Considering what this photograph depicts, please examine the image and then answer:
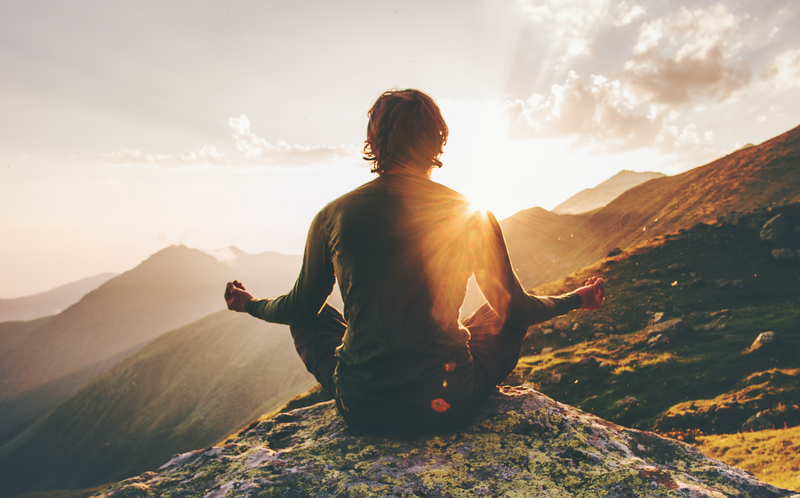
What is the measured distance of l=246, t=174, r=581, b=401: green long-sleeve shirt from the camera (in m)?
3.15

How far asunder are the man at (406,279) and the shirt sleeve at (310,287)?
0.01m

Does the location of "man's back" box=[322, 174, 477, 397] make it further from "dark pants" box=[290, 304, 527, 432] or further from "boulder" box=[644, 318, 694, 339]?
A: "boulder" box=[644, 318, 694, 339]

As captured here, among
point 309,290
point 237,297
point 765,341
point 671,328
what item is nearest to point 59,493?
point 237,297

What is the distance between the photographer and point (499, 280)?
350 centimetres

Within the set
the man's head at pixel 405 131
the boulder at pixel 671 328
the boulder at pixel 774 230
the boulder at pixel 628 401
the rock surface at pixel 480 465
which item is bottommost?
the boulder at pixel 628 401

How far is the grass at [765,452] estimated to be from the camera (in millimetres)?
8133

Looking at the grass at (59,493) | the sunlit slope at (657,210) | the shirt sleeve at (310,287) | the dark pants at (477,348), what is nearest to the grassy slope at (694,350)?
the dark pants at (477,348)

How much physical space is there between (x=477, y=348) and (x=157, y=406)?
660ft

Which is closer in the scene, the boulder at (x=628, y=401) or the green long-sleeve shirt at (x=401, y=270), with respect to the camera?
the green long-sleeve shirt at (x=401, y=270)

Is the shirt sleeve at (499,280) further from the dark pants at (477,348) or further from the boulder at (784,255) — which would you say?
the boulder at (784,255)

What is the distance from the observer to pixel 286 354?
169000 mm

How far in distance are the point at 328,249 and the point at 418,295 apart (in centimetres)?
93

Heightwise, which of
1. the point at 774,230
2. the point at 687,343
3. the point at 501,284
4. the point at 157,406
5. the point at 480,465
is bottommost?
the point at 157,406

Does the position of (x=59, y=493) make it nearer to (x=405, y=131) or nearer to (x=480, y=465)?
(x=480, y=465)
